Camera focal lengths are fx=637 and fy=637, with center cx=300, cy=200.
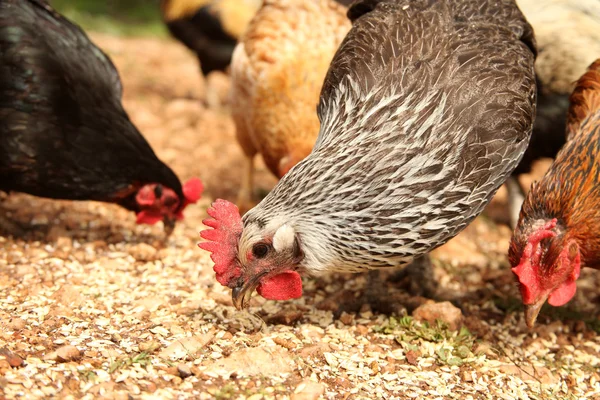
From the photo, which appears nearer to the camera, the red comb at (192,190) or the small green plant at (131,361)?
the small green plant at (131,361)

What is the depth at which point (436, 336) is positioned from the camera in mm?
2877

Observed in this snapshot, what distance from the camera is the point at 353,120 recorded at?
259cm

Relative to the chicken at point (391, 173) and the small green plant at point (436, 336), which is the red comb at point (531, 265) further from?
the small green plant at point (436, 336)

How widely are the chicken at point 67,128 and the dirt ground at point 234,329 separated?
12.6 inches

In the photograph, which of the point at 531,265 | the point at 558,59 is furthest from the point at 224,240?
the point at 558,59

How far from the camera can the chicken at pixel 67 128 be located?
3262mm

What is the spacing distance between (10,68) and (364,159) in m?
1.97

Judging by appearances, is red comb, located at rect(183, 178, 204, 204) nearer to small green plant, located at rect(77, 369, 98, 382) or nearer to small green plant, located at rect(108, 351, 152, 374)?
small green plant, located at rect(108, 351, 152, 374)

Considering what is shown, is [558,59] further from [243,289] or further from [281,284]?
[243,289]

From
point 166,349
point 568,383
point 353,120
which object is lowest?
point 568,383

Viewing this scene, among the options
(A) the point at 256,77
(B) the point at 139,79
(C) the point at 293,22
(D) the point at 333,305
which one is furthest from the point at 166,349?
(B) the point at 139,79

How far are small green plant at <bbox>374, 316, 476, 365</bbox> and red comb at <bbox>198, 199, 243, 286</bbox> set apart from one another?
32.4 inches

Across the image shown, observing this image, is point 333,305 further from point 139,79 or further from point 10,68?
point 139,79

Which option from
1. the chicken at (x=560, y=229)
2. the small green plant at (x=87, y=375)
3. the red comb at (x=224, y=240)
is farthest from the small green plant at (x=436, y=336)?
the small green plant at (x=87, y=375)
